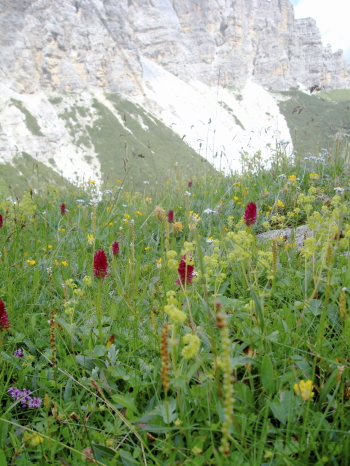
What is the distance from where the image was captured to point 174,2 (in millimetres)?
168000

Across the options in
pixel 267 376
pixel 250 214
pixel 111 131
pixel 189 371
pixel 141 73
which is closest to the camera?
pixel 189 371

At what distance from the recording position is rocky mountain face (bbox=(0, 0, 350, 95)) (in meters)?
107

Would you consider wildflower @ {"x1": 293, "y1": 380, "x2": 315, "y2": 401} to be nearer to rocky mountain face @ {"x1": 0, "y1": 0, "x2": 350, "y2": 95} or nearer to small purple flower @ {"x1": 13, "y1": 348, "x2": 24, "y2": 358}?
small purple flower @ {"x1": 13, "y1": 348, "x2": 24, "y2": 358}

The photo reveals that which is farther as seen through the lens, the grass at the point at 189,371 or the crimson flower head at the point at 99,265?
the crimson flower head at the point at 99,265

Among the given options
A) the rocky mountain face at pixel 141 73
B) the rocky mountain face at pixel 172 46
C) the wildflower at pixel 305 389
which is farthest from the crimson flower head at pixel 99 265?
the rocky mountain face at pixel 172 46

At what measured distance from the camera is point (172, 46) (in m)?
150

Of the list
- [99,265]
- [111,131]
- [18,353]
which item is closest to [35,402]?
[18,353]

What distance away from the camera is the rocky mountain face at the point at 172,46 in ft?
350

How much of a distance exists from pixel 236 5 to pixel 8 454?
679 feet

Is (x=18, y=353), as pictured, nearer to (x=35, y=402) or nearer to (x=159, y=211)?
(x=35, y=402)

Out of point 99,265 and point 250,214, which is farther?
point 250,214

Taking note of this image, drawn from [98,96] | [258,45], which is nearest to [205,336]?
[98,96]

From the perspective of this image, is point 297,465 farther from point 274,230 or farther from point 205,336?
point 274,230

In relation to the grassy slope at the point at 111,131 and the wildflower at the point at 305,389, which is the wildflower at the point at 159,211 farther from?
the grassy slope at the point at 111,131
